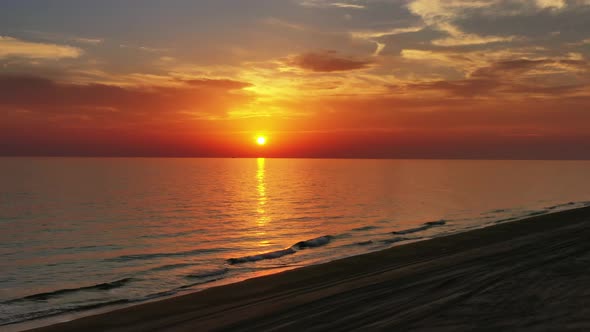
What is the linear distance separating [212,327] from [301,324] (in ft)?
6.35

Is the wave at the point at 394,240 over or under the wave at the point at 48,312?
under

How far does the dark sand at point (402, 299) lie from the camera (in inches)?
364

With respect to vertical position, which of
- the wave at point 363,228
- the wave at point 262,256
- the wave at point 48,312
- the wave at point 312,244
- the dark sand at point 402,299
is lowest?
the wave at point 363,228

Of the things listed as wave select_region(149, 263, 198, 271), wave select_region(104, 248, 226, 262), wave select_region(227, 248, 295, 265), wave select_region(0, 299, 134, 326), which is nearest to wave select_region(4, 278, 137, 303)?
wave select_region(0, 299, 134, 326)

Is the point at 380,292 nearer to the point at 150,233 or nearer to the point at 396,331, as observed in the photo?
the point at 396,331

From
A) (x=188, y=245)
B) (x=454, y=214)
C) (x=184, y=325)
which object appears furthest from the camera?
(x=454, y=214)

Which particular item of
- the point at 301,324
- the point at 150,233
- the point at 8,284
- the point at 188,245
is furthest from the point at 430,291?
the point at 150,233

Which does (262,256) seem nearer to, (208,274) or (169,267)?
(208,274)

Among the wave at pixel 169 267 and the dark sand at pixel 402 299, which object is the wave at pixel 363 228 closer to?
the dark sand at pixel 402 299

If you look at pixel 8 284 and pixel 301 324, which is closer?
pixel 301 324

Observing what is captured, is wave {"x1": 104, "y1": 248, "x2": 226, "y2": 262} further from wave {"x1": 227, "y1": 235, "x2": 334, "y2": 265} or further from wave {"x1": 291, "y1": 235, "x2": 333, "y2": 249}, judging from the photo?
wave {"x1": 291, "y1": 235, "x2": 333, "y2": 249}

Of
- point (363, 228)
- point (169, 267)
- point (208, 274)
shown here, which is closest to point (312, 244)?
point (169, 267)

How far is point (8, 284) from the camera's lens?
17578 mm

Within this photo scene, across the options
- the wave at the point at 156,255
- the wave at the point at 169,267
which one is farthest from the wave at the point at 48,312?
the wave at the point at 156,255
